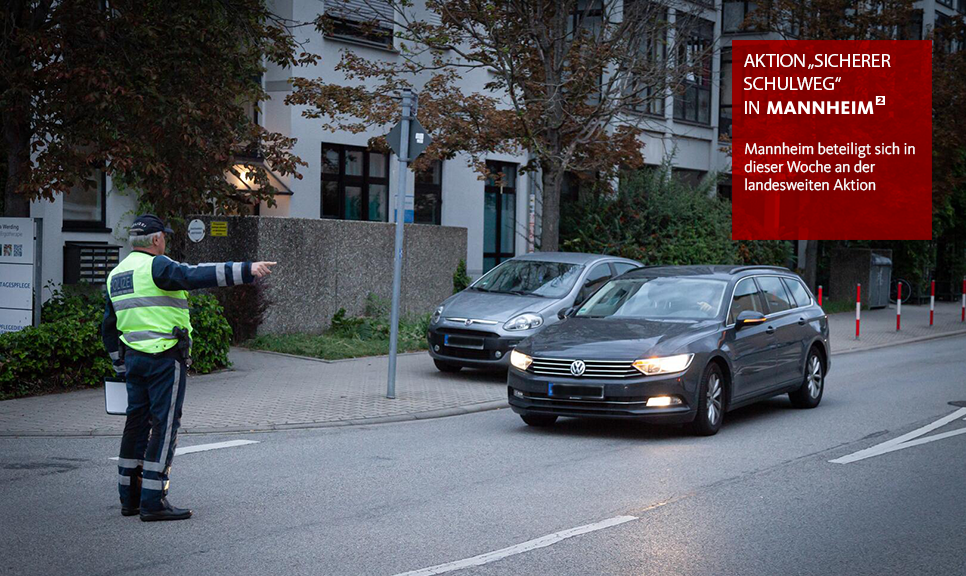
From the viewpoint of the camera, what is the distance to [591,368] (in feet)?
32.5

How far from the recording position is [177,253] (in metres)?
19.3

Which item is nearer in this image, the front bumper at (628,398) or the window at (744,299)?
the front bumper at (628,398)

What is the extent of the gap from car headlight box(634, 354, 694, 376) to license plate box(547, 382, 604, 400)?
39 cm

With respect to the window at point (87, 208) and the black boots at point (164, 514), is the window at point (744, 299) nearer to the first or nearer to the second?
the black boots at point (164, 514)

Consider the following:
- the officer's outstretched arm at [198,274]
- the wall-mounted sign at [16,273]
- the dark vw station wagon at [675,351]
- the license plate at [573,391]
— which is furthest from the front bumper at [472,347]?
the officer's outstretched arm at [198,274]

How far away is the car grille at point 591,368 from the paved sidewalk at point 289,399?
6.32 feet

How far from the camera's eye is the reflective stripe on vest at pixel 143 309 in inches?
271

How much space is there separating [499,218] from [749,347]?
59.8 ft

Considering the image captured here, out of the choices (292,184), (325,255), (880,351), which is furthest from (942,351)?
(292,184)

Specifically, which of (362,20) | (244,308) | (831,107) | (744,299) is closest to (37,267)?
(244,308)

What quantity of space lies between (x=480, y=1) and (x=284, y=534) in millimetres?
14227

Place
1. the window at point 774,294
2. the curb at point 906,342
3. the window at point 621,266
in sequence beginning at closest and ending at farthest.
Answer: the window at point 774,294 < the window at point 621,266 < the curb at point 906,342

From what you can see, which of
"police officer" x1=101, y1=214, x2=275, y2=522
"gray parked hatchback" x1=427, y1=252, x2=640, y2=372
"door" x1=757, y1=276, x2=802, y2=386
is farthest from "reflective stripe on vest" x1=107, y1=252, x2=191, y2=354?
"gray parked hatchback" x1=427, y1=252, x2=640, y2=372

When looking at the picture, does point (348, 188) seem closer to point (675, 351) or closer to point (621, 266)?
point (621, 266)
